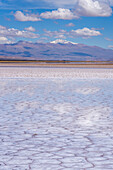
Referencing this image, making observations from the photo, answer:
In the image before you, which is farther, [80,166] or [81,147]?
[81,147]

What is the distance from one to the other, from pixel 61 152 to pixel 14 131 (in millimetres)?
1557

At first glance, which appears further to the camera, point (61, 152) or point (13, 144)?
point (13, 144)

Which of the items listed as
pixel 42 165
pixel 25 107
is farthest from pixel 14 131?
pixel 25 107

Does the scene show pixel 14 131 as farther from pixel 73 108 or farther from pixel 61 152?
pixel 73 108

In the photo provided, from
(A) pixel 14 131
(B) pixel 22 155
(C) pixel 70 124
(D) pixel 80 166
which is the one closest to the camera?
(D) pixel 80 166

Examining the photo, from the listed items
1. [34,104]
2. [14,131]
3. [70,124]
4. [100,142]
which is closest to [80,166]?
[100,142]

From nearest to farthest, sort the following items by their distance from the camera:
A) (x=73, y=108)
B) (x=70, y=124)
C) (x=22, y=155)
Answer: (x=22, y=155), (x=70, y=124), (x=73, y=108)

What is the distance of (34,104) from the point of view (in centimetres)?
947

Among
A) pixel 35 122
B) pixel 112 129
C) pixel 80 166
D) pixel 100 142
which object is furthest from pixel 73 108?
pixel 80 166

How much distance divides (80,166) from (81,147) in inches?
34.8

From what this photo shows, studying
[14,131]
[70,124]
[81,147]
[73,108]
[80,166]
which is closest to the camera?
[80,166]

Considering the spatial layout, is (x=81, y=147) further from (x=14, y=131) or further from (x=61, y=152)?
(x=14, y=131)

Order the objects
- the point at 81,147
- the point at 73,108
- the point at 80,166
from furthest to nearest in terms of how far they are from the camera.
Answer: the point at 73,108 < the point at 81,147 < the point at 80,166

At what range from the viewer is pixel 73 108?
28.5 ft
